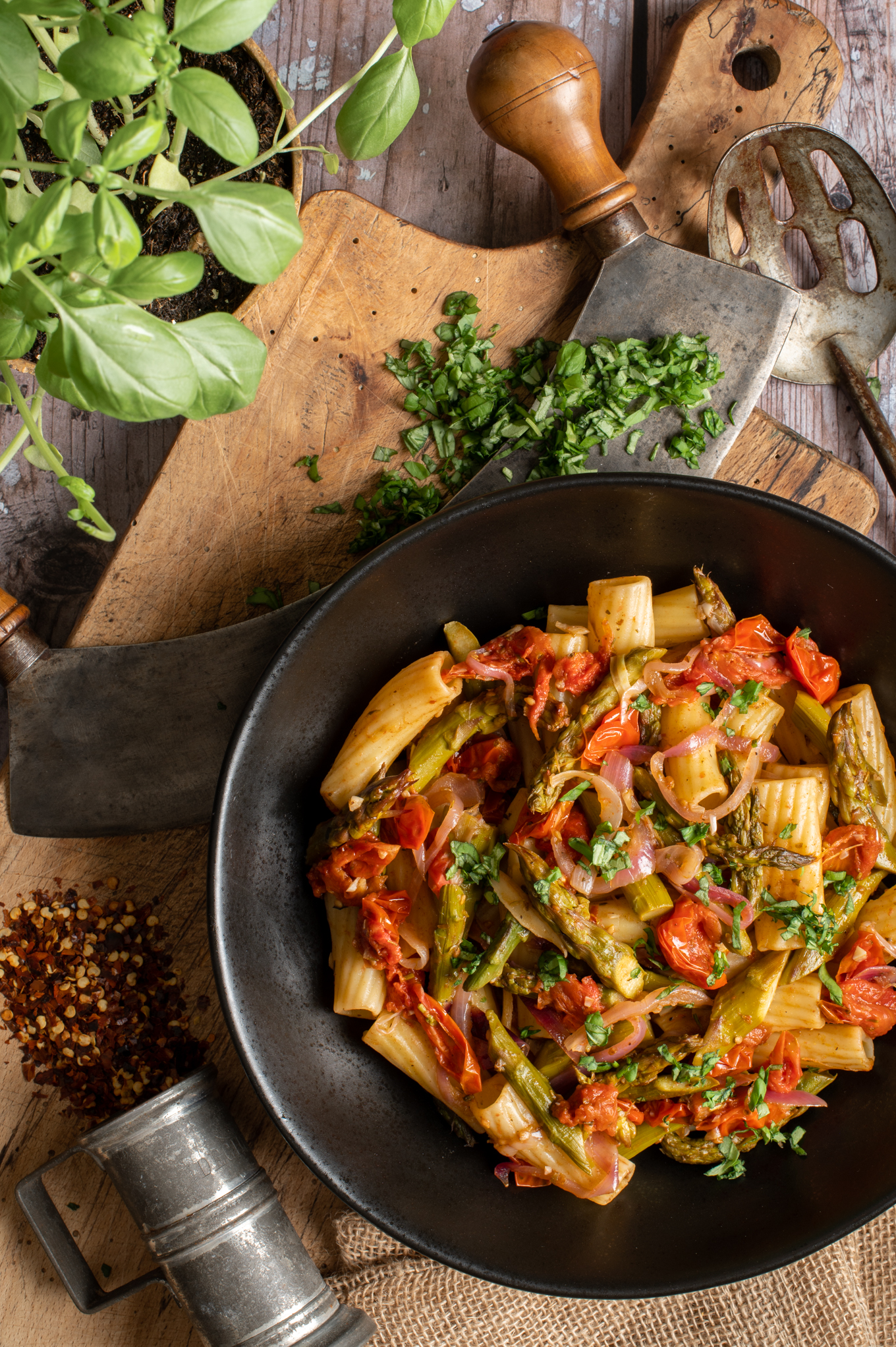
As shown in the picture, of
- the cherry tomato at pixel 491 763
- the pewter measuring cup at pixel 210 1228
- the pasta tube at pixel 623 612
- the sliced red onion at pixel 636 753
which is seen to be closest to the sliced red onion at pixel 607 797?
the sliced red onion at pixel 636 753

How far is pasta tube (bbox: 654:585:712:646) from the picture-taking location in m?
2.57

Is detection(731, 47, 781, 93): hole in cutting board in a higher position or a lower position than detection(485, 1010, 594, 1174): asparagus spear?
higher

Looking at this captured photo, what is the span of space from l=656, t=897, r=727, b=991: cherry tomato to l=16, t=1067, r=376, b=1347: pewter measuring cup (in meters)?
1.35

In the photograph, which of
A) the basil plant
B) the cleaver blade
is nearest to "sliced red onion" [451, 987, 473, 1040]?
the cleaver blade

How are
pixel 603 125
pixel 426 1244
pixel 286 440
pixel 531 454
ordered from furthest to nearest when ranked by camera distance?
pixel 603 125, pixel 286 440, pixel 531 454, pixel 426 1244

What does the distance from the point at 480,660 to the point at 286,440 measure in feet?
3.18

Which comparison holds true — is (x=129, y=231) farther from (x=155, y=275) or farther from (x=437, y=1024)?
(x=437, y=1024)

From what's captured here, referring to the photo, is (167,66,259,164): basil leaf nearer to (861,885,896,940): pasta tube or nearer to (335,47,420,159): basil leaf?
(335,47,420,159): basil leaf

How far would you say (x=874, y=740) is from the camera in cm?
254

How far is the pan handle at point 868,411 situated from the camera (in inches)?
119

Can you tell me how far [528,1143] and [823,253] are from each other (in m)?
2.83

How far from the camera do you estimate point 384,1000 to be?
8.17ft

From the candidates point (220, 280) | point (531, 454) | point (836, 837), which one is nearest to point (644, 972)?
point (836, 837)

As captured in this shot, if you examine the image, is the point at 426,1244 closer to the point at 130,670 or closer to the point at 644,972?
the point at 644,972
